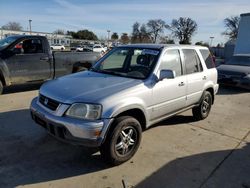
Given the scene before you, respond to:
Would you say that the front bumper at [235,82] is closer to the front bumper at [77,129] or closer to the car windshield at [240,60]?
the car windshield at [240,60]

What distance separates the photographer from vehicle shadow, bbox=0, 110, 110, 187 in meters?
3.49

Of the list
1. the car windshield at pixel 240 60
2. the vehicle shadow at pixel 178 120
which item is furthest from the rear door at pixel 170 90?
the car windshield at pixel 240 60

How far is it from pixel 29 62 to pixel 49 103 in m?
4.59

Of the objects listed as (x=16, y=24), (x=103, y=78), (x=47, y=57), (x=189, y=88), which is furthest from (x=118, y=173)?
(x=16, y=24)

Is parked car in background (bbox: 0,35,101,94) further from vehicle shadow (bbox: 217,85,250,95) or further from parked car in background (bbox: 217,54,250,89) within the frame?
parked car in background (bbox: 217,54,250,89)

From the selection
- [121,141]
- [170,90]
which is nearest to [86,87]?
[121,141]

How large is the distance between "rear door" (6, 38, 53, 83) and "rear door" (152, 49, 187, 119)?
4.89m

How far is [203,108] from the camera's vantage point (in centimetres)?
601

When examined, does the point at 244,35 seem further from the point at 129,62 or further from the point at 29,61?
the point at 129,62

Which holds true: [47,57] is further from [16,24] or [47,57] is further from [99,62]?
[16,24]

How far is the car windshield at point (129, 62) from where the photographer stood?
14.5ft

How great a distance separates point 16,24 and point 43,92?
90.3 meters

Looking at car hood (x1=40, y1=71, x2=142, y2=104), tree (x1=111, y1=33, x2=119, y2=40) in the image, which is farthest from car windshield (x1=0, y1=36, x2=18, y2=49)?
tree (x1=111, y1=33, x2=119, y2=40)

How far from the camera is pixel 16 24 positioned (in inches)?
3307
